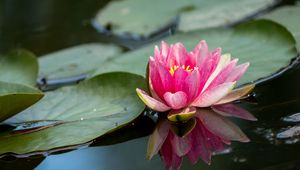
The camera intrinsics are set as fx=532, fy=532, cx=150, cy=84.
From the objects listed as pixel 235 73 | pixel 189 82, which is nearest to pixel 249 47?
pixel 235 73

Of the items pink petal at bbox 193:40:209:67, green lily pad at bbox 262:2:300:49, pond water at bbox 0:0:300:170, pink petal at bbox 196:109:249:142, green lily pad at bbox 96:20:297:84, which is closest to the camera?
pond water at bbox 0:0:300:170

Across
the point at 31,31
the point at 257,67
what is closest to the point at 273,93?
the point at 257,67

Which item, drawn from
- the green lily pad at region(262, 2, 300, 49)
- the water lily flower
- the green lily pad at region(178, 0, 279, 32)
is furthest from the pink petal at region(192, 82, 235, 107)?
the green lily pad at region(178, 0, 279, 32)

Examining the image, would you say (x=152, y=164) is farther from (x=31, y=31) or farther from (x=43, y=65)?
(x=31, y=31)

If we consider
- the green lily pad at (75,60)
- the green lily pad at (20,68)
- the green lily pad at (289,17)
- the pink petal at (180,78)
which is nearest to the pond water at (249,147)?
the pink petal at (180,78)

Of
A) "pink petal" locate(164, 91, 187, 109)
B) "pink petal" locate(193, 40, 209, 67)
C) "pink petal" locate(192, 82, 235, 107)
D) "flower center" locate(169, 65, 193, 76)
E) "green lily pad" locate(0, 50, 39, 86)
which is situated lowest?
"pink petal" locate(192, 82, 235, 107)

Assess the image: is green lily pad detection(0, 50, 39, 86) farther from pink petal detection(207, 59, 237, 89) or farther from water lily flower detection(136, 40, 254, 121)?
pink petal detection(207, 59, 237, 89)

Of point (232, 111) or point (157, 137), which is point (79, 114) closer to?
point (157, 137)
